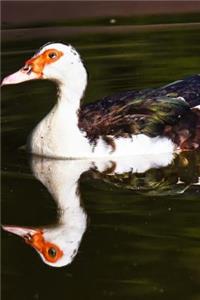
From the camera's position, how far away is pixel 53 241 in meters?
9.27

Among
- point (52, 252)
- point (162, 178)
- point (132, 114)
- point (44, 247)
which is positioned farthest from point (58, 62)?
point (52, 252)

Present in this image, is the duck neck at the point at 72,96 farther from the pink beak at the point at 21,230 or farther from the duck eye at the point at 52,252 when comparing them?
the duck eye at the point at 52,252

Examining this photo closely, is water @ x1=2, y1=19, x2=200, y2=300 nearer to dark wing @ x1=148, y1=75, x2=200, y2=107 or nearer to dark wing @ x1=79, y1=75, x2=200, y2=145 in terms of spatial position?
dark wing @ x1=79, y1=75, x2=200, y2=145

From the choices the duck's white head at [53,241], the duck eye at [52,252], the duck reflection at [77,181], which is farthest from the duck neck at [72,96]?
the duck eye at [52,252]

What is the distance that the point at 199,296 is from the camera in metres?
7.97

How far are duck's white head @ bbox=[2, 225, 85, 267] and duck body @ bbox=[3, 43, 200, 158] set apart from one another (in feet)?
5.76

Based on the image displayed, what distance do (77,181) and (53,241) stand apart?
4.46ft

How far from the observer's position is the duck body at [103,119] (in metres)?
11.2

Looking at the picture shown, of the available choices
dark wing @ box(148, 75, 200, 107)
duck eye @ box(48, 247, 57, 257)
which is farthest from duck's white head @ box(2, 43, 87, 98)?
duck eye @ box(48, 247, 57, 257)

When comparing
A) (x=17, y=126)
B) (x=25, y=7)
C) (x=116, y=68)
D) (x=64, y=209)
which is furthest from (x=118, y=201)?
(x=25, y=7)

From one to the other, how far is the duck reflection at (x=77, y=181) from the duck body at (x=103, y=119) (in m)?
0.10

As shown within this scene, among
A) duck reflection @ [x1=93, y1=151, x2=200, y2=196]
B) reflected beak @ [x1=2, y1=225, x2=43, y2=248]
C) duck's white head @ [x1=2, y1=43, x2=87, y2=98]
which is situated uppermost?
duck's white head @ [x1=2, y1=43, x2=87, y2=98]

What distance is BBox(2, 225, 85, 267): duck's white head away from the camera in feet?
29.2

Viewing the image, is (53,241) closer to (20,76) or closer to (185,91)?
(20,76)
